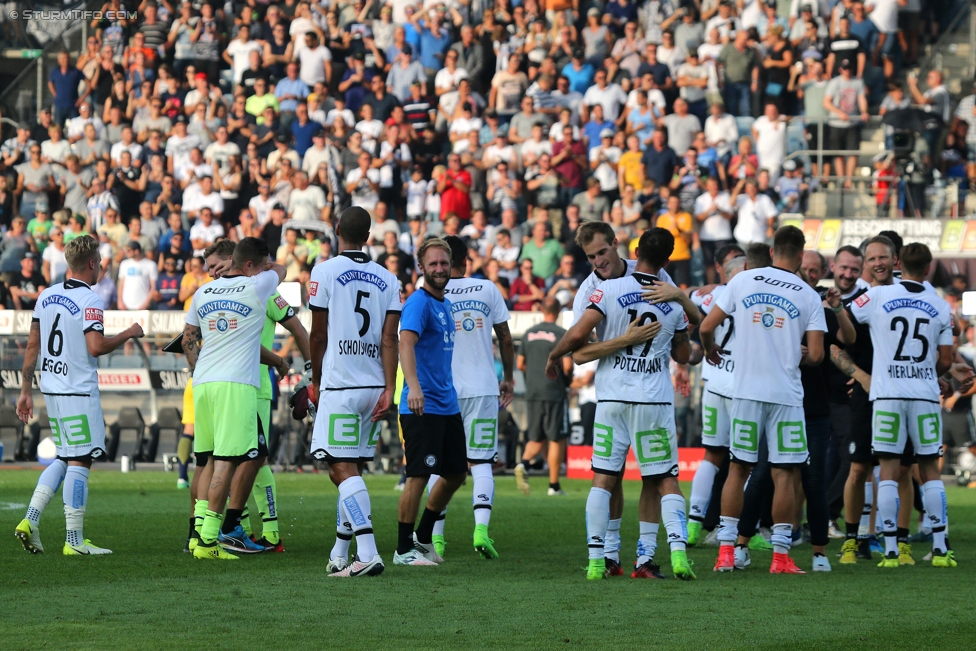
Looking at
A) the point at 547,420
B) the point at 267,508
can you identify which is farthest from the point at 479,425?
Result: the point at 547,420

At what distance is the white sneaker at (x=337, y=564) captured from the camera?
938cm

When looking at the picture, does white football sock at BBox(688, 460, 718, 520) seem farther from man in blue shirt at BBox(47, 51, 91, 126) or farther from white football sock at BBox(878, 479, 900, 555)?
man in blue shirt at BBox(47, 51, 91, 126)

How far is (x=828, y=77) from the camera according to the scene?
25156 millimetres

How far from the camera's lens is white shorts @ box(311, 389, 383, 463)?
936 cm

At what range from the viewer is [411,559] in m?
10.1

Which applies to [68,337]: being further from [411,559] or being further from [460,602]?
[460,602]

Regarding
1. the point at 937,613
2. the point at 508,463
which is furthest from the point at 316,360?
the point at 508,463

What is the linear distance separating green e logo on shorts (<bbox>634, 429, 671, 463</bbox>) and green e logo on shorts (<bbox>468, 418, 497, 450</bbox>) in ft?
7.78

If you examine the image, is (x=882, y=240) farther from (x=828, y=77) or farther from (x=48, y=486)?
(x=828, y=77)

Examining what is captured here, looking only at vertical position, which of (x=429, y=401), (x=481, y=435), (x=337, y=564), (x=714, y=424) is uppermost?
(x=429, y=401)

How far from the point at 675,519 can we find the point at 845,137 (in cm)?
1680

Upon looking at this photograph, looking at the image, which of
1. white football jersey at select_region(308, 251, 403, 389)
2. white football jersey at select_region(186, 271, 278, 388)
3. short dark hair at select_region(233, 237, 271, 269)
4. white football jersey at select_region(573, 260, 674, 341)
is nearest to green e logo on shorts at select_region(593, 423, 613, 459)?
white football jersey at select_region(573, 260, 674, 341)

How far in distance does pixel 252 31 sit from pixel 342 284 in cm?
2136

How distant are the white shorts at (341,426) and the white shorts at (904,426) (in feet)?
12.2
